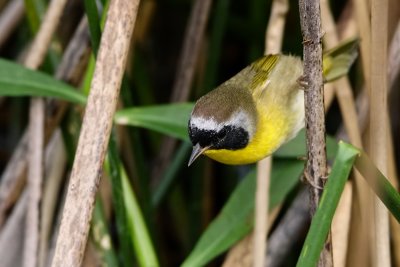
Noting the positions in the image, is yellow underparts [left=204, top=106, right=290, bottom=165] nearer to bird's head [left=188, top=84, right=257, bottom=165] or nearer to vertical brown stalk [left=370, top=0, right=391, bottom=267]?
bird's head [left=188, top=84, right=257, bottom=165]

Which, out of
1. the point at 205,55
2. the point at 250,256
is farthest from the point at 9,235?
the point at 205,55

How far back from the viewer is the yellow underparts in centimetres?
175

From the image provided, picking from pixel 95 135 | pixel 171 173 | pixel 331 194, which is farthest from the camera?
pixel 171 173

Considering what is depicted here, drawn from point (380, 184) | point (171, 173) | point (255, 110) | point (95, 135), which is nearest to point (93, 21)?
point (95, 135)

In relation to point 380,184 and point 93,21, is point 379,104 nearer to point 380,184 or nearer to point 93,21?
point 380,184

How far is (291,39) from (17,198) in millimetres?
1157

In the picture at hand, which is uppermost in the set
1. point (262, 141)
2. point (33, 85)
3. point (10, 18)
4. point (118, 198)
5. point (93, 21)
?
point (10, 18)

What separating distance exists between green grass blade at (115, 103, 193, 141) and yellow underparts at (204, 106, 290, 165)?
181 millimetres

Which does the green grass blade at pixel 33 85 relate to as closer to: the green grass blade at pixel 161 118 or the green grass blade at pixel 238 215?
the green grass blade at pixel 161 118

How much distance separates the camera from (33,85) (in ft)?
6.22

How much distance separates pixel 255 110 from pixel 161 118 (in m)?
0.24

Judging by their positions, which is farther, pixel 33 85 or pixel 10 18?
pixel 10 18

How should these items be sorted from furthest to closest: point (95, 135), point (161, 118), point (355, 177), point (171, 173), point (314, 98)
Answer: point (171, 173) → point (161, 118) → point (355, 177) → point (95, 135) → point (314, 98)

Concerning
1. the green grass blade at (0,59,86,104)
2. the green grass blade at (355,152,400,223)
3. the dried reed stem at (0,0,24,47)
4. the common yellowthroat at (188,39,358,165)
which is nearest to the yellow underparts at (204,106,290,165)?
the common yellowthroat at (188,39,358,165)
